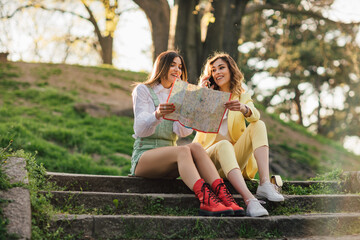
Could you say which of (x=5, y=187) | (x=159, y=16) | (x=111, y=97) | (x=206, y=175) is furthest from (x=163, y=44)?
(x=5, y=187)

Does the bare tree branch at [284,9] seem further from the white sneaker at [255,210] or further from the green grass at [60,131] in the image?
the white sneaker at [255,210]

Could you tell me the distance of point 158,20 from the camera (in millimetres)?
8320

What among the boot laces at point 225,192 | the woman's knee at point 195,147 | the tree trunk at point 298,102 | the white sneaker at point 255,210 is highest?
the woman's knee at point 195,147

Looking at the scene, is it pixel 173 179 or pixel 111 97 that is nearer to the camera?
pixel 173 179

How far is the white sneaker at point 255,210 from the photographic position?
3279 mm

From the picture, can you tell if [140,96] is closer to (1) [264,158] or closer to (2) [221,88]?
(2) [221,88]

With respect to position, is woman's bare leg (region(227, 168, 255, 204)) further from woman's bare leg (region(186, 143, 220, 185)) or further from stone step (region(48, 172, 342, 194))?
stone step (region(48, 172, 342, 194))

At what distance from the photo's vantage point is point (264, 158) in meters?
3.78

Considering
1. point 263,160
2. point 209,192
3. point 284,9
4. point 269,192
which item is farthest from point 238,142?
point 284,9

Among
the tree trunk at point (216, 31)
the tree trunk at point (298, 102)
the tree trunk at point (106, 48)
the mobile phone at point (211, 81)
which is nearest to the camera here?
the mobile phone at point (211, 81)

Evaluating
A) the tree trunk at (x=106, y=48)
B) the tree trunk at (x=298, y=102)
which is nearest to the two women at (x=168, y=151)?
the tree trunk at (x=106, y=48)

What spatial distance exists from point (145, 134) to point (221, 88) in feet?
3.50

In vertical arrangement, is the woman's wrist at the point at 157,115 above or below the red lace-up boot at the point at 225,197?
above

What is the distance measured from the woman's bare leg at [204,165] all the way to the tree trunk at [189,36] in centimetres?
414
